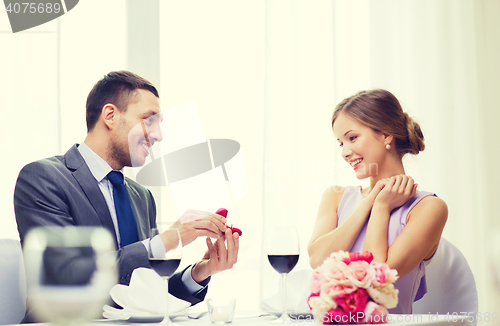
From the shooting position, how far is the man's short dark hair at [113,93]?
1.71m

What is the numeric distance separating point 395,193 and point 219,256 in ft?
2.11

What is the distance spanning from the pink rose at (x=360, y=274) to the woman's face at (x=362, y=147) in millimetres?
814

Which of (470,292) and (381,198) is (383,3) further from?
(470,292)

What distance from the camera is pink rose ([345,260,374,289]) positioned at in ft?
2.70

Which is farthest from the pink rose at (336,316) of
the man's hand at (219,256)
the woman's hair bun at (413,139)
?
the woman's hair bun at (413,139)

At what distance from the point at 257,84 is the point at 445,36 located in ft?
3.80

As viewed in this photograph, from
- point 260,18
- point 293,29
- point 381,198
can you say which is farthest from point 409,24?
point 381,198

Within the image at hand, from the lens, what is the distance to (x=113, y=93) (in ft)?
5.69

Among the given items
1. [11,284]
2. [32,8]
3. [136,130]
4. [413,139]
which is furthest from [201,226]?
[32,8]

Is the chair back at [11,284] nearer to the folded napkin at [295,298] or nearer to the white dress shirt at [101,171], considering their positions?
the white dress shirt at [101,171]

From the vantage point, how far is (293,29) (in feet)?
7.72

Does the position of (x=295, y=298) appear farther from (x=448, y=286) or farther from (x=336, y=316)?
(x=448, y=286)

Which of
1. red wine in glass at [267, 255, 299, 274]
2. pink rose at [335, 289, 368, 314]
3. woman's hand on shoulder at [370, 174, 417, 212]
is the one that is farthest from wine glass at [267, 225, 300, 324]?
woman's hand on shoulder at [370, 174, 417, 212]

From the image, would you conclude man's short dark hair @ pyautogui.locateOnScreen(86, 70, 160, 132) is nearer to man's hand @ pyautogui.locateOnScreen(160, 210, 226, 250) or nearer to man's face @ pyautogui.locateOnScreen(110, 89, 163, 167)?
man's face @ pyautogui.locateOnScreen(110, 89, 163, 167)
